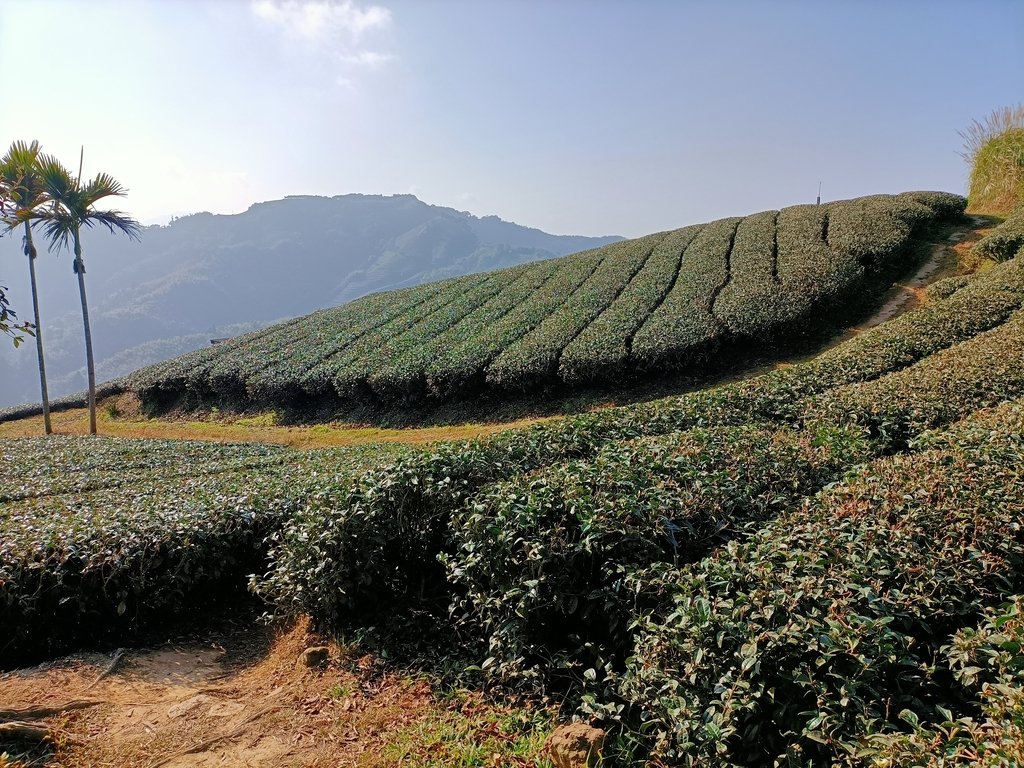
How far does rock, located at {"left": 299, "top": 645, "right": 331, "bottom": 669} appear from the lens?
5.06 m

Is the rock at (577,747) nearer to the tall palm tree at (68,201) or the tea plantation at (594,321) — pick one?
the tea plantation at (594,321)

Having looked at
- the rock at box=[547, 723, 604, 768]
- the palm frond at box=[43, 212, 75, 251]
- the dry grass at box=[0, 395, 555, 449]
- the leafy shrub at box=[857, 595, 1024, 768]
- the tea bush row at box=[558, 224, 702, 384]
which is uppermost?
the palm frond at box=[43, 212, 75, 251]

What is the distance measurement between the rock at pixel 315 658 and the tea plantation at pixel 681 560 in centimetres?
36

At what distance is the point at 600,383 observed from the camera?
17.0 metres

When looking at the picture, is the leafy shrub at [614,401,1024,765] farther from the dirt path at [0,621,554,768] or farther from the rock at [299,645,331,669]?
the rock at [299,645,331,669]

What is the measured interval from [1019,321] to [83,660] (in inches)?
579

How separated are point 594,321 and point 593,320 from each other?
15.1 inches

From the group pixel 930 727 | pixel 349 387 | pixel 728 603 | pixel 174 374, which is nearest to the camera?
pixel 930 727

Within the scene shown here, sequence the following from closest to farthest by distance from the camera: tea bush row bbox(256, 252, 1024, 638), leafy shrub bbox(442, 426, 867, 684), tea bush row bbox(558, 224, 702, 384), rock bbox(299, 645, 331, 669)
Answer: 1. leafy shrub bbox(442, 426, 867, 684)
2. rock bbox(299, 645, 331, 669)
3. tea bush row bbox(256, 252, 1024, 638)
4. tea bush row bbox(558, 224, 702, 384)

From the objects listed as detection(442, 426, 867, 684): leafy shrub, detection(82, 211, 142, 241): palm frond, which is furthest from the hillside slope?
detection(442, 426, 867, 684): leafy shrub

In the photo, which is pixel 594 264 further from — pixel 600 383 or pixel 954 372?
pixel 954 372

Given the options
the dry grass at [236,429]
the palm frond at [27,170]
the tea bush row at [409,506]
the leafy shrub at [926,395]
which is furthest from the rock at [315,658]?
the palm frond at [27,170]

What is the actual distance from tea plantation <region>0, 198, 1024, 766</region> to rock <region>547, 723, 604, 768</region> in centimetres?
17

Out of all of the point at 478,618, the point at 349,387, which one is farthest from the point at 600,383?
the point at 478,618
